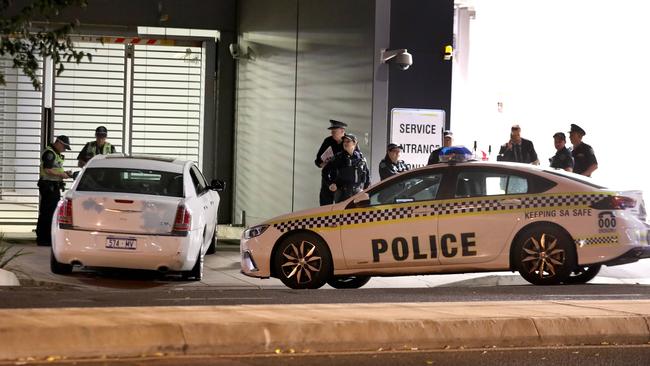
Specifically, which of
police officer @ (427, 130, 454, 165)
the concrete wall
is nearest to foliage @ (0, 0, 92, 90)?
police officer @ (427, 130, 454, 165)

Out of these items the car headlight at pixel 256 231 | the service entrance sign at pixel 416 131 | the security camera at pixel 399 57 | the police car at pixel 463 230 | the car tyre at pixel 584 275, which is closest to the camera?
the police car at pixel 463 230

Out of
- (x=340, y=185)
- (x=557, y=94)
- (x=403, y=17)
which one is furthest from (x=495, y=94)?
(x=340, y=185)

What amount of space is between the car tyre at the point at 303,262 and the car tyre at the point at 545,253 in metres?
2.14

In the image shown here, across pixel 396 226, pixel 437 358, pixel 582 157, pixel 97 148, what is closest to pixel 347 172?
pixel 582 157

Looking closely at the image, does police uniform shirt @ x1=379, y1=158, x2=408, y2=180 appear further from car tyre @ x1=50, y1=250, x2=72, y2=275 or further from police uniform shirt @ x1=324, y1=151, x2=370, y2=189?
car tyre @ x1=50, y1=250, x2=72, y2=275

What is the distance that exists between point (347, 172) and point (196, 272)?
2.74 metres

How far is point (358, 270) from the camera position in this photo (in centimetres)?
1412

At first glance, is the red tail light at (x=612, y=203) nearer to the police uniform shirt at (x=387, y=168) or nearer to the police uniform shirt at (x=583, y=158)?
the police uniform shirt at (x=583, y=158)

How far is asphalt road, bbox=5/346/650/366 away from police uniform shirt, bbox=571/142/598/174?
8103mm

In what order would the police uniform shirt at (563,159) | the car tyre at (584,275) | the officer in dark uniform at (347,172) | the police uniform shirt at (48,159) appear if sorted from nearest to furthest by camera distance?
the car tyre at (584,275), the officer in dark uniform at (347,172), the police uniform shirt at (563,159), the police uniform shirt at (48,159)

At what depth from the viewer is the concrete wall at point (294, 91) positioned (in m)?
19.0

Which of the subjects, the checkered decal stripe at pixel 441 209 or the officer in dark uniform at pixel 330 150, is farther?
the officer in dark uniform at pixel 330 150

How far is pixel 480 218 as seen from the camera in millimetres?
13758

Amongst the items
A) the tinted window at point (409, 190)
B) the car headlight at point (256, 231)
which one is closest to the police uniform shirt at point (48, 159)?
the car headlight at point (256, 231)
